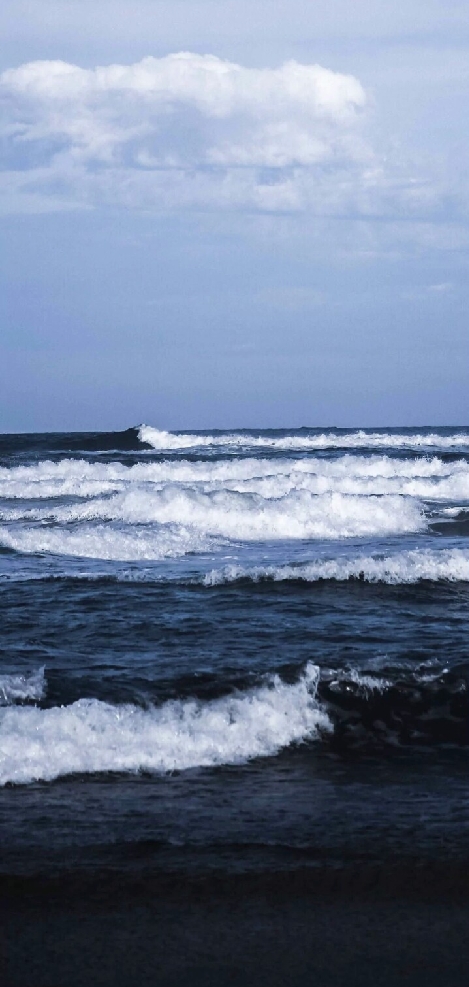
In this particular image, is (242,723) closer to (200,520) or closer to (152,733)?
(152,733)

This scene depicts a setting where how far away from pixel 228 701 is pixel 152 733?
61 cm

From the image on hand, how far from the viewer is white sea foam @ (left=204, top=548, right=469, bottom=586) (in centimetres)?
1051

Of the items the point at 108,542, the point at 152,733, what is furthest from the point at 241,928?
the point at 108,542

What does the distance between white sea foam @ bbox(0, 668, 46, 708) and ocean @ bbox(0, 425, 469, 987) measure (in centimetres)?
2

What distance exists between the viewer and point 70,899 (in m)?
3.86

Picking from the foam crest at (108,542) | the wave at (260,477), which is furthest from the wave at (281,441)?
the foam crest at (108,542)

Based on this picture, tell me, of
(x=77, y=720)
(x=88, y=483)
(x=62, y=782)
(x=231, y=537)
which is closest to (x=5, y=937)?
(x=62, y=782)

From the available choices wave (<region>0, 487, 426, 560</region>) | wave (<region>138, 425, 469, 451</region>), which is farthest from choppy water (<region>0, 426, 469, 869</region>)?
wave (<region>138, 425, 469, 451</region>)

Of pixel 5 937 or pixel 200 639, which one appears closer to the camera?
pixel 5 937

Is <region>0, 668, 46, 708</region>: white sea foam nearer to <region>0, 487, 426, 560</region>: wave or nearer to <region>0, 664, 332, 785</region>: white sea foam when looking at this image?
<region>0, 664, 332, 785</region>: white sea foam

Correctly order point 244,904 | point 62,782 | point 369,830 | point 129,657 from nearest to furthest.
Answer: point 244,904, point 369,830, point 62,782, point 129,657

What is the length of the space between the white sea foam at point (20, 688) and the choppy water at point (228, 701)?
0.02m

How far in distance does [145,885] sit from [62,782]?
3.97ft

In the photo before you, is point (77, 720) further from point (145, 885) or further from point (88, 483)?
point (88, 483)
